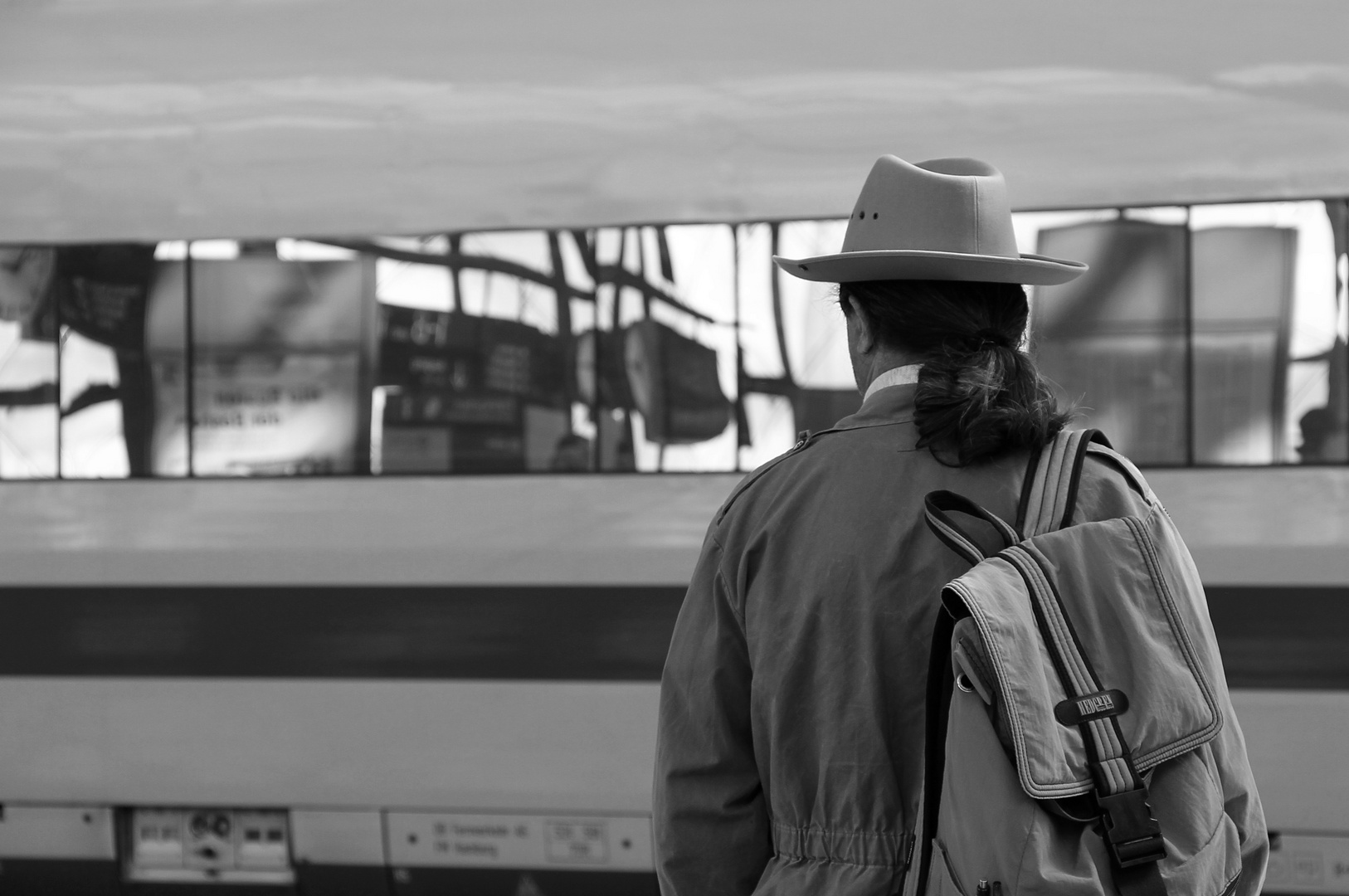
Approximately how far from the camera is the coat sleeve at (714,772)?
63.6 inches

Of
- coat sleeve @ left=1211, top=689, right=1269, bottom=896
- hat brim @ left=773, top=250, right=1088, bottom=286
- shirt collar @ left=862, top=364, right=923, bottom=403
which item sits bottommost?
coat sleeve @ left=1211, top=689, right=1269, bottom=896

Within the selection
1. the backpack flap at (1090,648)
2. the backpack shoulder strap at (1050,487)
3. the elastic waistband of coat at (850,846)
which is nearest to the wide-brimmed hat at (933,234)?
the backpack shoulder strap at (1050,487)

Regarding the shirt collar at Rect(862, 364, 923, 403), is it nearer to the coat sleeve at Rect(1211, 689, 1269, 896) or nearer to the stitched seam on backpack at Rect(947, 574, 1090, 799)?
the stitched seam on backpack at Rect(947, 574, 1090, 799)

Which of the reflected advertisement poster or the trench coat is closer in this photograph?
the trench coat

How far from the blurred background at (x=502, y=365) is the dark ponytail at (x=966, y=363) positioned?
2.06 meters

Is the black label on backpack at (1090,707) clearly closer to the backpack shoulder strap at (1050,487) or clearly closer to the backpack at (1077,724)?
the backpack at (1077,724)

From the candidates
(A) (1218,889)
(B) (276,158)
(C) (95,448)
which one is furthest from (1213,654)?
(C) (95,448)

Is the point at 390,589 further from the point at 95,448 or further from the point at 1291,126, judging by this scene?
the point at 1291,126

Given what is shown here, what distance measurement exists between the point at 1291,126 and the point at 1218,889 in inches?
112

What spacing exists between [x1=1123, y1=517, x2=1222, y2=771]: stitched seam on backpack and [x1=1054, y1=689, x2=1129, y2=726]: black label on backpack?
5 cm

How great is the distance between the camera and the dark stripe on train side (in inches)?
139

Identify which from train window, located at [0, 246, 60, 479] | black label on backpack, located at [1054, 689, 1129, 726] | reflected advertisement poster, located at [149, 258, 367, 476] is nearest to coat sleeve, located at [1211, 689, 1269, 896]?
black label on backpack, located at [1054, 689, 1129, 726]

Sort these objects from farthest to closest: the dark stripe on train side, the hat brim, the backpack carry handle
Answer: the dark stripe on train side
the hat brim
the backpack carry handle

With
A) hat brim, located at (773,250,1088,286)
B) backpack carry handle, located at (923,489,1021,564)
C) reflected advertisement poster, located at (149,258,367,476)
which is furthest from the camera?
reflected advertisement poster, located at (149,258,367,476)
